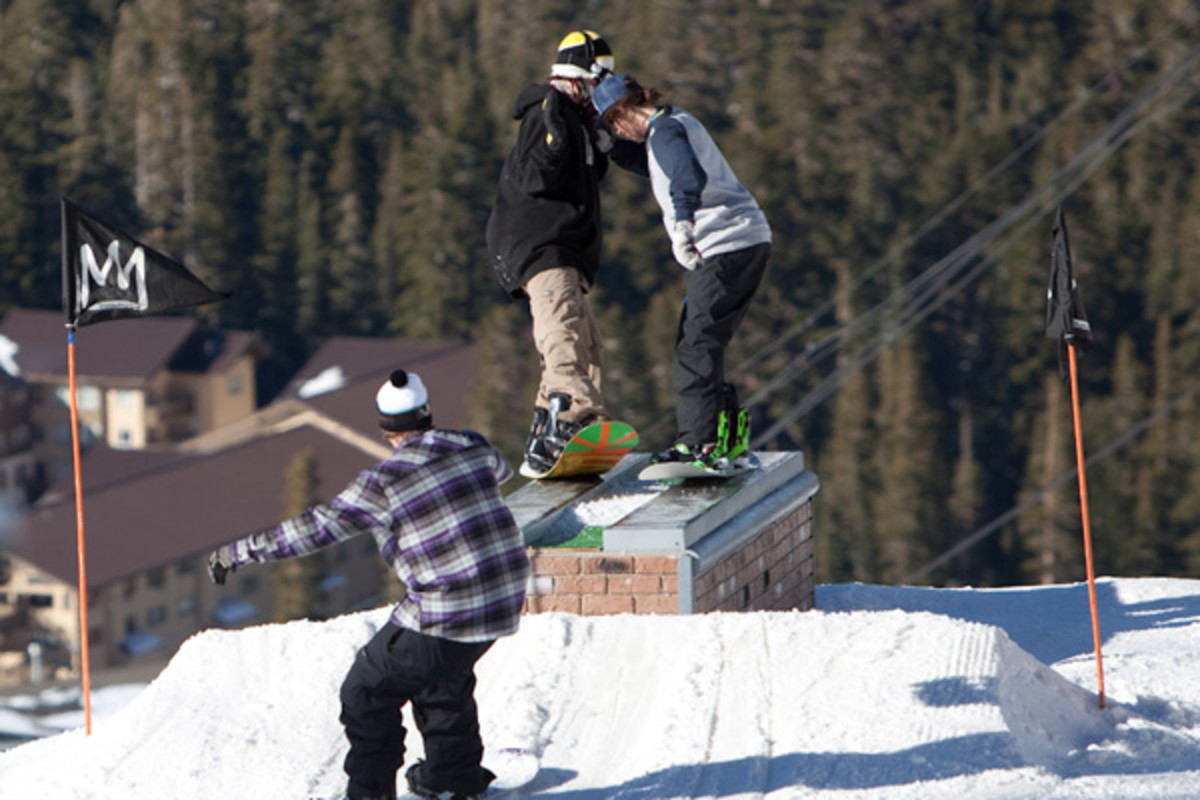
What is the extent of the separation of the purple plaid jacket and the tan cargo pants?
3.06m

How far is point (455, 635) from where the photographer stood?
600cm

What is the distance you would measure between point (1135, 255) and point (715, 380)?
7743cm

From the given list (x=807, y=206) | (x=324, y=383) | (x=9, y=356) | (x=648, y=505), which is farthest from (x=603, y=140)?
(x=9, y=356)

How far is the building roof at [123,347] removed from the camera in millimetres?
90188

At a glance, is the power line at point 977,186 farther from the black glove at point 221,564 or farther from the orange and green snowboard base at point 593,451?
the black glove at point 221,564

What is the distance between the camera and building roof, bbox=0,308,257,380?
9019 centimetres

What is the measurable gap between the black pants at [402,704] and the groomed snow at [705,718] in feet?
1.53

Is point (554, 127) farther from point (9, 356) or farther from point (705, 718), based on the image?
point (9, 356)

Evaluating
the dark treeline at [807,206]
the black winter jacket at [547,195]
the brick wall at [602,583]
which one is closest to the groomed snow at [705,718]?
the brick wall at [602,583]

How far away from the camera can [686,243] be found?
8.29 meters

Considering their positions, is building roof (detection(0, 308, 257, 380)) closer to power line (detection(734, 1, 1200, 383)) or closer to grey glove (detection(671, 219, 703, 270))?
power line (detection(734, 1, 1200, 383))

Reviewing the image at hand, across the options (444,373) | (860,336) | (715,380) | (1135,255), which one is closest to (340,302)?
(444,373)

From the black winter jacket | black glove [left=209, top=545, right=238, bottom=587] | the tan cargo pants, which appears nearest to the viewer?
black glove [left=209, top=545, right=238, bottom=587]

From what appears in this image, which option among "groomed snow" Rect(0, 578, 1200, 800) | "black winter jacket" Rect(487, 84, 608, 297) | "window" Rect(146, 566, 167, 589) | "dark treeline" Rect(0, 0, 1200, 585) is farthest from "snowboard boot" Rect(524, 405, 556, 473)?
"window" Rect(146, 566, 167, 589)
